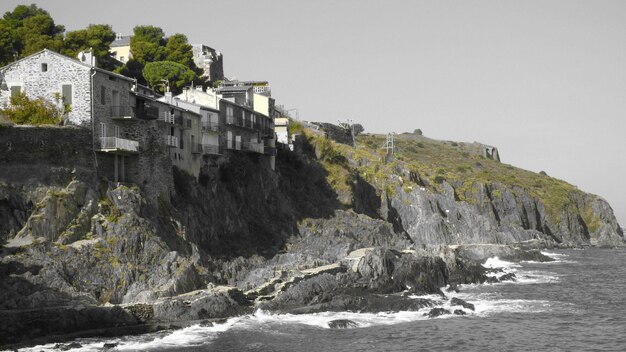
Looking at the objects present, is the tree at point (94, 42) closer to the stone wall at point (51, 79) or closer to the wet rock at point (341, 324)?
the stone wall at point (51, 79)

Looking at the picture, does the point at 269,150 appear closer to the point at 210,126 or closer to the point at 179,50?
the point at 210,126

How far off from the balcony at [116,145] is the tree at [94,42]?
22.8 metres

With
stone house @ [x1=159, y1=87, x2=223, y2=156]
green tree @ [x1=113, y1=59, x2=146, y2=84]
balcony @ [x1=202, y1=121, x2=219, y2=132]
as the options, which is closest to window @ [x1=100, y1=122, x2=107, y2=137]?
stone house @ [x1=159, y1=87, x2=223, y2=156]

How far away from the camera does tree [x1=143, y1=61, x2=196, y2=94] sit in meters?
81.2

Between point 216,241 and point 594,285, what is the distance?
38.3m

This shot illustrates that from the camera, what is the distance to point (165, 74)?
3216 inches

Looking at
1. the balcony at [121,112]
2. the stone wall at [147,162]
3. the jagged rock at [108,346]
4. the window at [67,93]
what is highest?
the window at [67,93]

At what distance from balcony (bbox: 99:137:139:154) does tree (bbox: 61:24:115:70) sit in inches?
898

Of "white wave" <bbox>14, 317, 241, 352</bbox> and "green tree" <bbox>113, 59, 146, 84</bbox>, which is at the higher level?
"green tree" <bbox>113, 59, 146, 84</bbox>

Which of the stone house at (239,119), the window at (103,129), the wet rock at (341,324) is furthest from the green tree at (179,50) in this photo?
the wet rock at (341,324)

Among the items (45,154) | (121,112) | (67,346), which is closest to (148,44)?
(121,112)

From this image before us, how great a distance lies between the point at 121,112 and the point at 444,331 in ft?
92.5

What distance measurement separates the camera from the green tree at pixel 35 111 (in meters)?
51.0

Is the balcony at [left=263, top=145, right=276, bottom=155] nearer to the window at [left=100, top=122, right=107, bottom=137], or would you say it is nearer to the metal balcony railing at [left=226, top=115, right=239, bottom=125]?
the metal balcony railing at [left=226, top=115, right=239, bottom=125]
